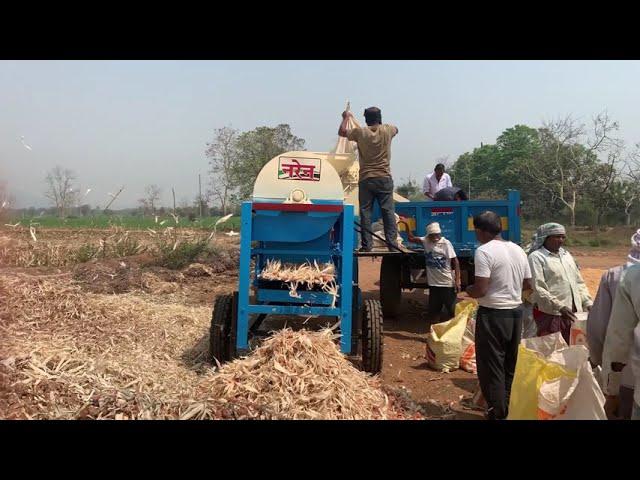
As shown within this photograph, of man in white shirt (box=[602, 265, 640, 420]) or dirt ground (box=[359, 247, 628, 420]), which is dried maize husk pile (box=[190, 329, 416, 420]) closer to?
dirt ground (box=[359, 247, 628, 420])

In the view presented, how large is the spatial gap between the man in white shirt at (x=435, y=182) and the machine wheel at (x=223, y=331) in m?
4.99

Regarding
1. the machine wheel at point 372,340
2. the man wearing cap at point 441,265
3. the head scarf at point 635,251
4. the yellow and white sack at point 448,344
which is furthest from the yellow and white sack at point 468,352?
the head scarf at point 635,251

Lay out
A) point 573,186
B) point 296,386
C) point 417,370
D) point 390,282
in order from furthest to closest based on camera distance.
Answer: point 573,186 → point 390,282 → point 417,370 → point 296,386

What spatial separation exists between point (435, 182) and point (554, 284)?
4.64 metres

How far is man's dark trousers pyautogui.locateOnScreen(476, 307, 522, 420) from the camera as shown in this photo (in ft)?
12.3

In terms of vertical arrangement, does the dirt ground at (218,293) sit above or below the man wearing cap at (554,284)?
below

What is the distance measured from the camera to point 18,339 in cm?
509

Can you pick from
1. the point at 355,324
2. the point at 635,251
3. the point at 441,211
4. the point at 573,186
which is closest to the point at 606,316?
the point at 635,251

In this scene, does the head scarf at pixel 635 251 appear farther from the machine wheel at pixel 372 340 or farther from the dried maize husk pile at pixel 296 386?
the machine wheel at pixel 372 340

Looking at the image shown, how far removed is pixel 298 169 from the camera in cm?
472

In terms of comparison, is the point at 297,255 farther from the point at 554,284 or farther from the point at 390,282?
the point at 390,282

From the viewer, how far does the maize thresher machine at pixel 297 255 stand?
4.41m

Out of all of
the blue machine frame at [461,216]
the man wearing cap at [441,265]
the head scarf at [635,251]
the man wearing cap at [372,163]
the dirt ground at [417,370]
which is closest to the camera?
the head scarf at [635,251]
